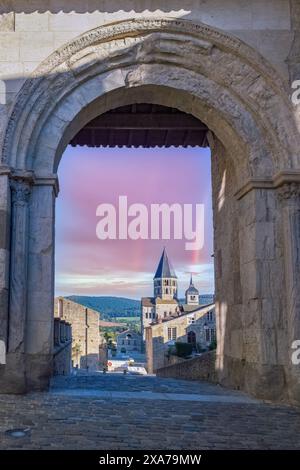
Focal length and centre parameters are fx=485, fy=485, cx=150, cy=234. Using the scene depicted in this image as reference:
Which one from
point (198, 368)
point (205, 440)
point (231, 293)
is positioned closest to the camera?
point (205, 440)

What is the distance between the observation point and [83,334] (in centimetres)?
2911

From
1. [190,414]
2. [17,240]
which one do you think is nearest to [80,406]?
[190,414]

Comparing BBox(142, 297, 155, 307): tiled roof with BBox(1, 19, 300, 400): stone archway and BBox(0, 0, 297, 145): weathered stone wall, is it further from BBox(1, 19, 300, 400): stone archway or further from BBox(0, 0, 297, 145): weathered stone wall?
BBox(0, 0, 297, 145): weathered stone wall

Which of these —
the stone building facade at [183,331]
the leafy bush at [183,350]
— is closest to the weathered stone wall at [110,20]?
the leafy bush at [183,350]

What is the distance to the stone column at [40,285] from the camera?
582cm

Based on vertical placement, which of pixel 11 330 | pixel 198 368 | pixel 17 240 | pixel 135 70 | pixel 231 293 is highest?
pixel 135 70

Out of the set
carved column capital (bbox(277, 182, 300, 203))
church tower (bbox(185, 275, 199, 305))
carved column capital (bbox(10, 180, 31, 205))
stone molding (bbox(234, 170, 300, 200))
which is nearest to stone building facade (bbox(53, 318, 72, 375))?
carved column capital (bbox(10, 180, 31, 205))

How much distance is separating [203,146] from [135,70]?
3614mm

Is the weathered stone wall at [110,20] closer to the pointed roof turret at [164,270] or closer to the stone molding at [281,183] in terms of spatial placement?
the stone molding at [281,183]

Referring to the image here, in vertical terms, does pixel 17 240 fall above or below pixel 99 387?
above

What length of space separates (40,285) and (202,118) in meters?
3.23

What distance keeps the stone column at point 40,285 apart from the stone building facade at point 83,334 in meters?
20.5

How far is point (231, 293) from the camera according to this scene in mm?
7570
